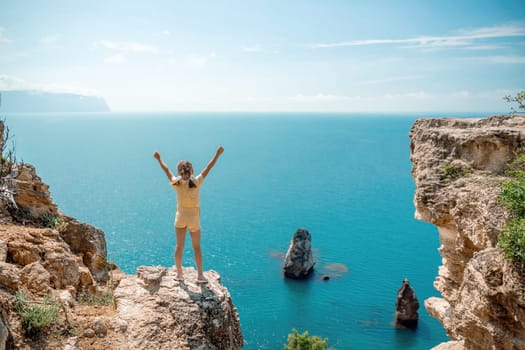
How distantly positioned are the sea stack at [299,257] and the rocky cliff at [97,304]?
38.9 metres

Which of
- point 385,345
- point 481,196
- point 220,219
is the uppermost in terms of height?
point 481,196

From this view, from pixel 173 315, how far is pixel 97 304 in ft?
6.97

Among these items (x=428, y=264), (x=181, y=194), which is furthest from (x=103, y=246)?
(x=428, y=264)

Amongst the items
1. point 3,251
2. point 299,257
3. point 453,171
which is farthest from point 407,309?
point 3,251

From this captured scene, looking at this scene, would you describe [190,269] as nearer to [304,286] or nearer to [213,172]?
[304,286]

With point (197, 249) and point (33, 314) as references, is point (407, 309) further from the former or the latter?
point (33, 314)

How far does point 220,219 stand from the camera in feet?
240

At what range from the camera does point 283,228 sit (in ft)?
228

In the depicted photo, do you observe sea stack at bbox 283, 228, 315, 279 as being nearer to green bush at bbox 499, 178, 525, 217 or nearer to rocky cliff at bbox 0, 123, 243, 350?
green bush at bbox 499, 178, 525, 217

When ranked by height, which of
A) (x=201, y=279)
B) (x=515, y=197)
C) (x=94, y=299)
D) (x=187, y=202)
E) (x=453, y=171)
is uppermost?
(x=453, y=171)

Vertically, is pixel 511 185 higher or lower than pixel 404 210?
higher

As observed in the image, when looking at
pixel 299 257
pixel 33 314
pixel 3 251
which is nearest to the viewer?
pixel 33 314

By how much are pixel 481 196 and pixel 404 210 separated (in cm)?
6821

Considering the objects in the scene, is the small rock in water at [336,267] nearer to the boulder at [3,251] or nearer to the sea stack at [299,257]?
the sea stack at [299,257]
